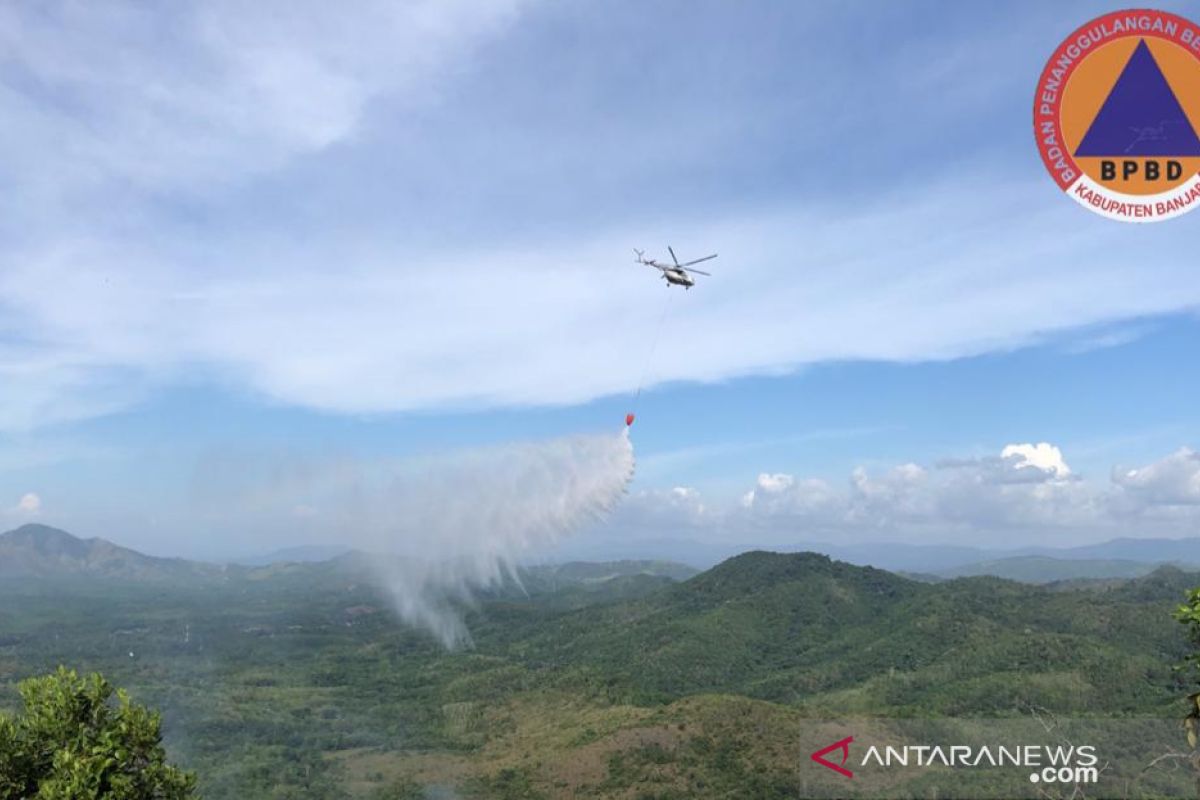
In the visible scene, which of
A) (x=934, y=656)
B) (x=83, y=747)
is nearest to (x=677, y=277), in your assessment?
(x=83, y=747)

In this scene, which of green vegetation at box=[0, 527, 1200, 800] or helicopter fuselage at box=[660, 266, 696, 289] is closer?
helicopter fuselage at box=[660, 266, 696, 289]

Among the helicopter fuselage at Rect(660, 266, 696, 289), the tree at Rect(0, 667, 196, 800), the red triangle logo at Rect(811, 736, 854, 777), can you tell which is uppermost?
the helicopter fuselage at Rect(660, 266, 696, 289)

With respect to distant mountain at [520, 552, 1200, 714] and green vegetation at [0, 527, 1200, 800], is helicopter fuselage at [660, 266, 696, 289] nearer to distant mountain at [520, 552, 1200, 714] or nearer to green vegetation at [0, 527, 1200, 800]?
green vegetation at [0, 527, 1200, 800]

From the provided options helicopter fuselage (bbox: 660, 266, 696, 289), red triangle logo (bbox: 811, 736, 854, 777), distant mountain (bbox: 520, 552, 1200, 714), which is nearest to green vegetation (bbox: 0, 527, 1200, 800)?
distant mountain (bbox: 520, 552, 1200, 714)

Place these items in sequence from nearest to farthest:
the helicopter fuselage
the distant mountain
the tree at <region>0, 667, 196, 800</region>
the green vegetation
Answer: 1. the tree at <region>0, 667, 196, 800</region>
2. the helicopter fuselage
3. the green vegetation
4. the distant mountain

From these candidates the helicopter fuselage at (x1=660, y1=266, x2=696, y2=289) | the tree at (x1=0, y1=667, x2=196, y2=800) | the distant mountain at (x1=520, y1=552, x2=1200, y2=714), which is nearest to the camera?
the tree at (x1=0, y1=667, x2=196, y2=800)

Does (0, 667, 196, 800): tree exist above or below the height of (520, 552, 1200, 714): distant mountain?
above

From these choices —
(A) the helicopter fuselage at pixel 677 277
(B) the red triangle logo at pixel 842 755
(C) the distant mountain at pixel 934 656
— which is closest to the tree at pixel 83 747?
(A) the helicopter fuselage at pixel 677 277
